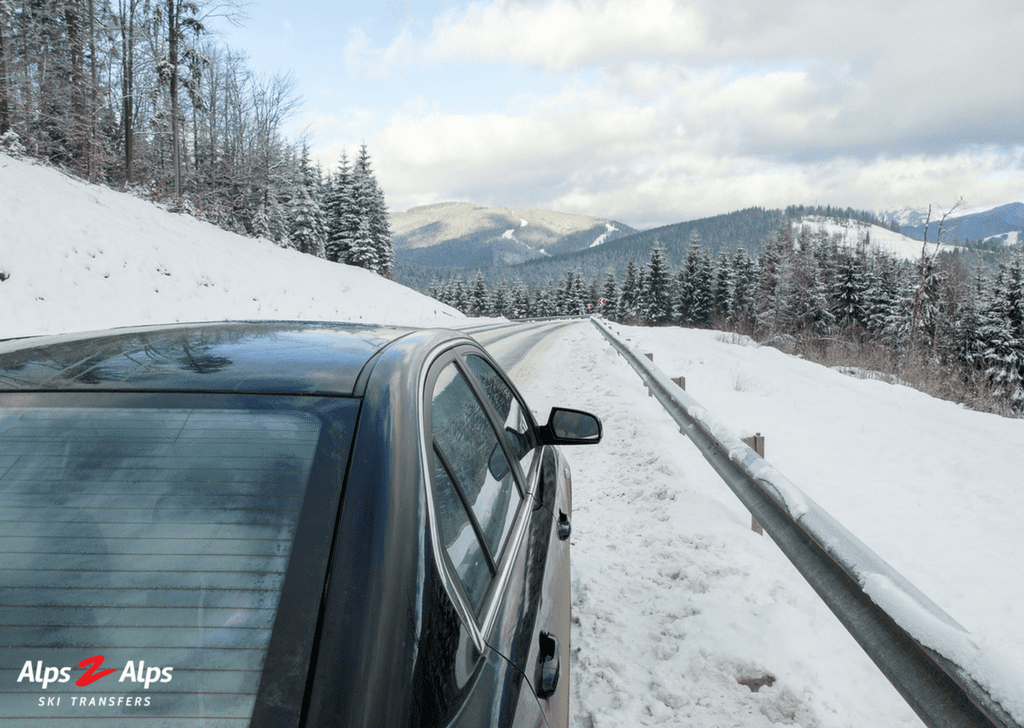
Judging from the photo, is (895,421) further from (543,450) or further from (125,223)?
(125,223)

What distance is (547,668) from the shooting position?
1.48 metres

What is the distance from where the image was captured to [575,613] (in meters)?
3.24

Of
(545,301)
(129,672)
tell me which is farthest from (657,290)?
(129,672)

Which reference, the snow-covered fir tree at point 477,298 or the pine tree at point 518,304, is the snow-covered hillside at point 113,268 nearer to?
the snow-covered fir tree at point 477,298

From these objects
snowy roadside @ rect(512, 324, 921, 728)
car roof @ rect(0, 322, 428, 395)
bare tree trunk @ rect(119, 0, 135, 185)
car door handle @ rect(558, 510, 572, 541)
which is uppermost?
bare tree trunk @ rect(119, 0, 135, 185)

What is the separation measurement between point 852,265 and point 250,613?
54.1 metres

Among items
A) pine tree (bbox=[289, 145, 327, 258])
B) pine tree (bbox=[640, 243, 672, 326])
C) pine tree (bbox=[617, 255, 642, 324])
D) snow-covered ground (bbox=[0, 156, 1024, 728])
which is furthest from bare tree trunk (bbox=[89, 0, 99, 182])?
pine tree (bbox=[617, 255, 642, 324])

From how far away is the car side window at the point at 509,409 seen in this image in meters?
2.43

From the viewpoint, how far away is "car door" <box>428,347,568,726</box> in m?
1.31

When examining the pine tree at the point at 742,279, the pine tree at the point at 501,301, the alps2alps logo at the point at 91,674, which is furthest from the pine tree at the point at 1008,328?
the pine tree at the point at 501,301

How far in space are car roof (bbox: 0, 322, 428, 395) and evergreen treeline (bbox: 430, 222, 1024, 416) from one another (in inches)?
601

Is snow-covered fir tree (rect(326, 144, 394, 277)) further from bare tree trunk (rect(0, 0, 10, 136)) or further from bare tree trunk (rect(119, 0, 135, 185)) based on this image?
bare tree trunk (rect(0, 0, 10, 136))

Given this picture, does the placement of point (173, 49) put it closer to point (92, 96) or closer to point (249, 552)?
point (92, 96)

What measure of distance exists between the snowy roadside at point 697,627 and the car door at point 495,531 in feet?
2.26
